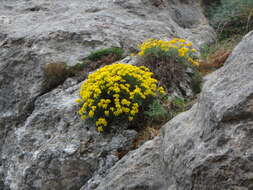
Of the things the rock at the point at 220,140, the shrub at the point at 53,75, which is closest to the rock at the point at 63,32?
the shrub at the point at 53,75

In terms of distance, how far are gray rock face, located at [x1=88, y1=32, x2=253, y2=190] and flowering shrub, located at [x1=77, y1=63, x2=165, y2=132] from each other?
100 cm

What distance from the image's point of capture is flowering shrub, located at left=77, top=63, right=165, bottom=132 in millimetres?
4789

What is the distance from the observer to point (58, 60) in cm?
740

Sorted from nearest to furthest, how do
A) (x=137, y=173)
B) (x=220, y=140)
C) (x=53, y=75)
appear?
(x=220, y=140)
(x=137, y=173)
(x=53, y=75)

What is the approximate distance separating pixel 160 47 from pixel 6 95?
355cm

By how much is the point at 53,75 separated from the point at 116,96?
2579 mm

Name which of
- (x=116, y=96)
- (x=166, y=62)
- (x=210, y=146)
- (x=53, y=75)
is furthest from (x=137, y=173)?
(x=53, y=75)

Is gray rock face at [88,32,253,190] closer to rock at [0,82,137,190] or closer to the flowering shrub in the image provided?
rock at [0,82,137,190]

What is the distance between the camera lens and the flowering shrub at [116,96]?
15.7ft

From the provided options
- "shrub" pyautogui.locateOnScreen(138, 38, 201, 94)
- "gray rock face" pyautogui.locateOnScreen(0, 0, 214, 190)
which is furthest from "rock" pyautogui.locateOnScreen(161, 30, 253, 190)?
"shrub" pyautogui.locateOnScreen(138, 38, 201, 94)

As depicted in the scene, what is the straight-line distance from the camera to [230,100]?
2.84 metres

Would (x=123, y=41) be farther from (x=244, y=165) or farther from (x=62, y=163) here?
(x=244, y=165)

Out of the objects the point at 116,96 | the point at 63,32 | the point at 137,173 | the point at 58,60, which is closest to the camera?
the point at 137,173

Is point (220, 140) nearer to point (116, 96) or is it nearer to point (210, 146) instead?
point (210, 146)
